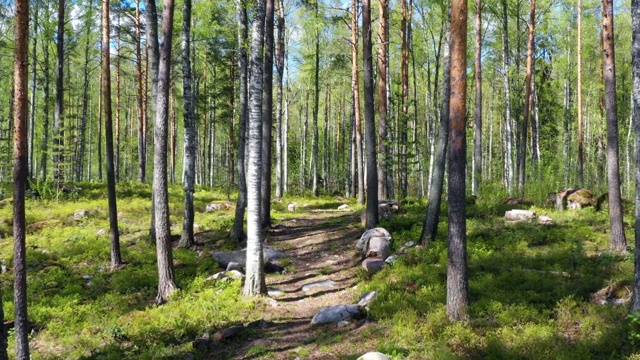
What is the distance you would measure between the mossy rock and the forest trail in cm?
749

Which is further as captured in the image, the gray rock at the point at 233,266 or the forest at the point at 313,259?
the gray rock at the point at 233,266

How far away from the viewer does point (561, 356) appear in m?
4.84

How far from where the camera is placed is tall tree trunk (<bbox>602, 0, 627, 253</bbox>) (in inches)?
346

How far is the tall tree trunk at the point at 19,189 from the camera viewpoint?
6.06 meters

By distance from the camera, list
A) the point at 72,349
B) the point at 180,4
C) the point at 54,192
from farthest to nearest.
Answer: the point at 180,4
the point at 54,192
the point at 72,349

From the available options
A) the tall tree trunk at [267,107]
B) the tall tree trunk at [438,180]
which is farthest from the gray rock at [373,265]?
the tall tree trunk at [267,107]

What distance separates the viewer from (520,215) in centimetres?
1237

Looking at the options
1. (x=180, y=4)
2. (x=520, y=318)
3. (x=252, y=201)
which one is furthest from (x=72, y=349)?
(x=180, y=4)

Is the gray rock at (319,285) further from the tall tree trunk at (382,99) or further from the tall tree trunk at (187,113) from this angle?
the tall tree trunk at (382,99)

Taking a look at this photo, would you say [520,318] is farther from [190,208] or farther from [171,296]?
[190,208]

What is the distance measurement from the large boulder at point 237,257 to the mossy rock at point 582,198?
33.6 ft

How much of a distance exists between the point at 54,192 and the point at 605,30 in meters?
21.4

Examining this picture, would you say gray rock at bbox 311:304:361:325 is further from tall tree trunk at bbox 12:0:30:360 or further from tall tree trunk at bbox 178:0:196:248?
tall tree trunk at bbox 178:0:196:248

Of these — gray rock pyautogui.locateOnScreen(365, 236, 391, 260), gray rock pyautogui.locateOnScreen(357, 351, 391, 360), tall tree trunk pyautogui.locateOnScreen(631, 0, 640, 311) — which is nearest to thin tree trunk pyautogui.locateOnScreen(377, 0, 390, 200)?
gray rock pyautogui.locateOnScreen(365, 236, 391, 260)
